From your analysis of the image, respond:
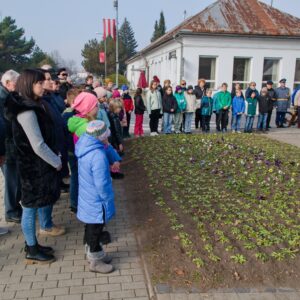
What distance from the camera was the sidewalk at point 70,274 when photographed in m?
3.58

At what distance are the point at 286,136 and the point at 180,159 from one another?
6.50 metres

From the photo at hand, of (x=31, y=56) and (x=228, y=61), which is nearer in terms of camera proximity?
(x=228, y=61)

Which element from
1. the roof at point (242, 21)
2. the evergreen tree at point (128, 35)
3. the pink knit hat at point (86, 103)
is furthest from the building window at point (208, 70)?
the evergreen tree at point (128, 35)

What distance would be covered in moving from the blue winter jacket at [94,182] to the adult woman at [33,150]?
1.35 ft

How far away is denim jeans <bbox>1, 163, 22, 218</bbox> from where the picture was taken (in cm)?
513

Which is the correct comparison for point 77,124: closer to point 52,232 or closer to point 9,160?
point 9,160

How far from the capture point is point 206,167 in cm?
784

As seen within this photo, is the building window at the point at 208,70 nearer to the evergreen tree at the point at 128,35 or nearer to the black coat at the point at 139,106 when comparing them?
the black coat at the point at 139,106

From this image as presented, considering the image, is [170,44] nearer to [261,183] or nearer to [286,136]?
[286,136]

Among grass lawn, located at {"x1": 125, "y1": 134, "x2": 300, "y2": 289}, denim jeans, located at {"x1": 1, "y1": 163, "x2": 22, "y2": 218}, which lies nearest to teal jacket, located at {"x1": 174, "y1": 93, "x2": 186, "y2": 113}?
grass lawn, located at {"x1": 125, "y1": 134, "x2": 300, "y2": 289}

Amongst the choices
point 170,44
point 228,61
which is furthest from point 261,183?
point 170,44

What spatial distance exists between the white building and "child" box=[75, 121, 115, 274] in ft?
59.8

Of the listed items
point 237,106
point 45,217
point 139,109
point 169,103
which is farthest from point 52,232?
point 237,106

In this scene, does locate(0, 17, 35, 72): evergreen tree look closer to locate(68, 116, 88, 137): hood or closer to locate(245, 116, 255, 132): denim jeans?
locate(245, 116, 255, 132): denim jeans
